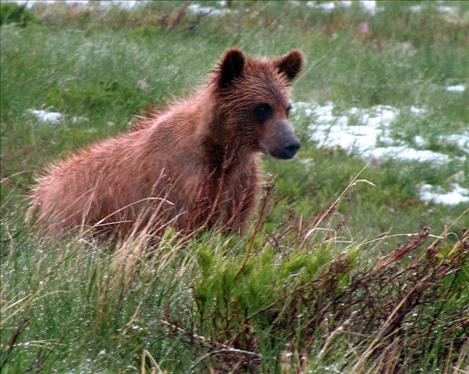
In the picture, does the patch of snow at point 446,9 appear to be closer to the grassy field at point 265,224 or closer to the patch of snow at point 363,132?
the grassy field at point 265,224

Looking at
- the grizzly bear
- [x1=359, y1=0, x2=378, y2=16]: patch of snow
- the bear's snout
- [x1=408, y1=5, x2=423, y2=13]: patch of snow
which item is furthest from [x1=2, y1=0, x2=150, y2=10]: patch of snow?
the bear's snout

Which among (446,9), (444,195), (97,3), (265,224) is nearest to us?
(265,224)

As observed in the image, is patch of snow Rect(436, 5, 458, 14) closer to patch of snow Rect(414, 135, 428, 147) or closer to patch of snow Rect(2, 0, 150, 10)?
patch of snow Rect(2, 0, 150, 10)

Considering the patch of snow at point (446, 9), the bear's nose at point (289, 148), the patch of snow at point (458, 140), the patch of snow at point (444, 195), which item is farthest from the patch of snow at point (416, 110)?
the bear's nose at point (289, 148)

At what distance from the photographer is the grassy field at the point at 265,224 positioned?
5336 mm

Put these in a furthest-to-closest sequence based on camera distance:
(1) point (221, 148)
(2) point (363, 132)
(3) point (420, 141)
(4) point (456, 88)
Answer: (4) point (456, 88) < (2) point (363, 132) < (3) point (420, 141) < (1) point (221, 148)

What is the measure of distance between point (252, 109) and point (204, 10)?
7490 millimetres

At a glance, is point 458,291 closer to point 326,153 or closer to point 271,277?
point 271,277

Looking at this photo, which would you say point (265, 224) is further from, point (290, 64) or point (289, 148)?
point (290, 64)

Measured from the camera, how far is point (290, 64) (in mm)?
8266

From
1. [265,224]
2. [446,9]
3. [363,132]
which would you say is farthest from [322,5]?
[265,224]

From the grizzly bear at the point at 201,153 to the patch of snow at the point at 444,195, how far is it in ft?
9.91

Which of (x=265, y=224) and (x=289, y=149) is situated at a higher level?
(x=289, y=149)

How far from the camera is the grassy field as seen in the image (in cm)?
534
